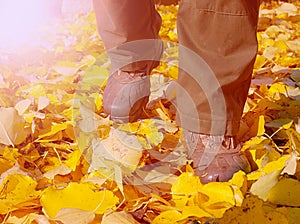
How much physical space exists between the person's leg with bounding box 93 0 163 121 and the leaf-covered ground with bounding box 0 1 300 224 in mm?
66

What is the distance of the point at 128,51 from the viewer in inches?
64.1

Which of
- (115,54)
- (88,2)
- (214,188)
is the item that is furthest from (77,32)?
(214,188)

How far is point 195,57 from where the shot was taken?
1250mm

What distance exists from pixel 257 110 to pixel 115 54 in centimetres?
48

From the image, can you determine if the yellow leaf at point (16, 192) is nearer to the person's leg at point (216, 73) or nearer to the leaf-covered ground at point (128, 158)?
the leaf-covered ground at point (128, 158)

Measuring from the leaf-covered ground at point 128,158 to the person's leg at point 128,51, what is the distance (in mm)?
66

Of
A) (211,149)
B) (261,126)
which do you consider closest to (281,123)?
(261,126)

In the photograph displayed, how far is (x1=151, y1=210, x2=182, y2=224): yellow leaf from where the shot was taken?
1041mm

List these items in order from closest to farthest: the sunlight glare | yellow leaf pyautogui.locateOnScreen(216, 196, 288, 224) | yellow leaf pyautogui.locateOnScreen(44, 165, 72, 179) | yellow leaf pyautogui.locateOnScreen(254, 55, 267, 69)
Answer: yellow leaf pyautogui.locateOnScreen(216, 196, 288, 224), yellow leaf pyautogui.locateOnScreen(44, 165, 72, 179), yellow leaf pyautogui.locateOnScreen(254, 55, 267, 69), the sunlight glare

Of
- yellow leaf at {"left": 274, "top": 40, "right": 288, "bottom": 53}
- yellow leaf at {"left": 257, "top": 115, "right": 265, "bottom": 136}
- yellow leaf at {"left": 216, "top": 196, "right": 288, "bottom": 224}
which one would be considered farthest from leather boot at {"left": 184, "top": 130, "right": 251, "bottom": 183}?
yellow leaf at {"left": 274, "top": 40, "right": 288, "bottom": 53}

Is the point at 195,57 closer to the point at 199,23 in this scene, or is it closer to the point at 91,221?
the point at 199,23

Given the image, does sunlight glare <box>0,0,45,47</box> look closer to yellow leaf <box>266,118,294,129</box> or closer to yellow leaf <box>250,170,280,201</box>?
yellow leaf <box>266,118,294,129</box>

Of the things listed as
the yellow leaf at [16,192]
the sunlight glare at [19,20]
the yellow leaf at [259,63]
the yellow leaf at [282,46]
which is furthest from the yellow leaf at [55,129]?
the sunlight glare at [19,20]

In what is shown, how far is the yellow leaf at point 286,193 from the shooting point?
1050mm
